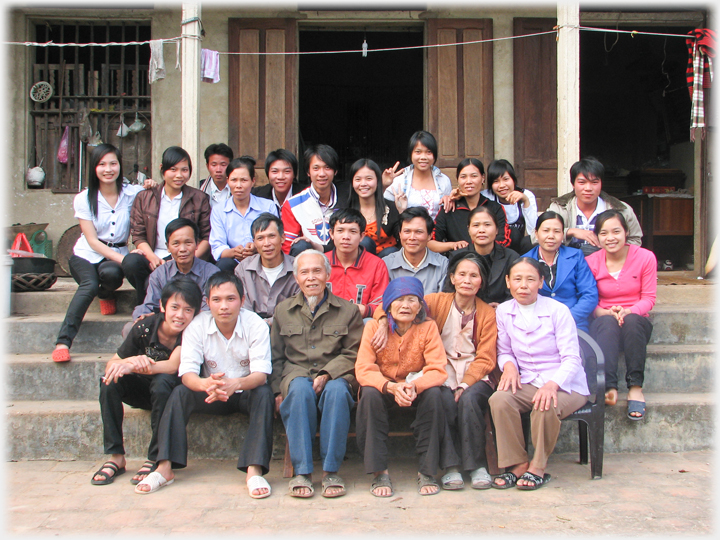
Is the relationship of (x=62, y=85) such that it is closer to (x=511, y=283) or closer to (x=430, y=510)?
(x=511, y=283)

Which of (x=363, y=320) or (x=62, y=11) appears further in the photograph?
(x=62, y=11)

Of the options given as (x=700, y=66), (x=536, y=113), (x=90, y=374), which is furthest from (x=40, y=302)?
(x=700, y=66)

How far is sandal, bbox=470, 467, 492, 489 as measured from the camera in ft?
10.5

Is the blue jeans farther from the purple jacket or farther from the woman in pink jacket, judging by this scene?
the woman in pink jacket

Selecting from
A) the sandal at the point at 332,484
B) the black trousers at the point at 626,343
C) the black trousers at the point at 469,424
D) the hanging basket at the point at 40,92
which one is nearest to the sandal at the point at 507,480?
the black trousers at the point at 469,424

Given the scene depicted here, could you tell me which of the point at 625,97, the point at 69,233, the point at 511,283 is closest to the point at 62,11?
the point at 69,233

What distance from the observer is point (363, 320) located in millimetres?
3695

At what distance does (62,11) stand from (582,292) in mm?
6251

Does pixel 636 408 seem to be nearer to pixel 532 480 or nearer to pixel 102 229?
pixel 532 480

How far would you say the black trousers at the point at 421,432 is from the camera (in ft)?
10.5

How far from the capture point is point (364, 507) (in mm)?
2980

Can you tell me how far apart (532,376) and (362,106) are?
9.43 meters

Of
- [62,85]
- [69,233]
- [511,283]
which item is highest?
[62,85]

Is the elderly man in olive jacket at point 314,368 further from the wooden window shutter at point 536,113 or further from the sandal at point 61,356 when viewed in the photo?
the wooden window shutter at point 536,113
